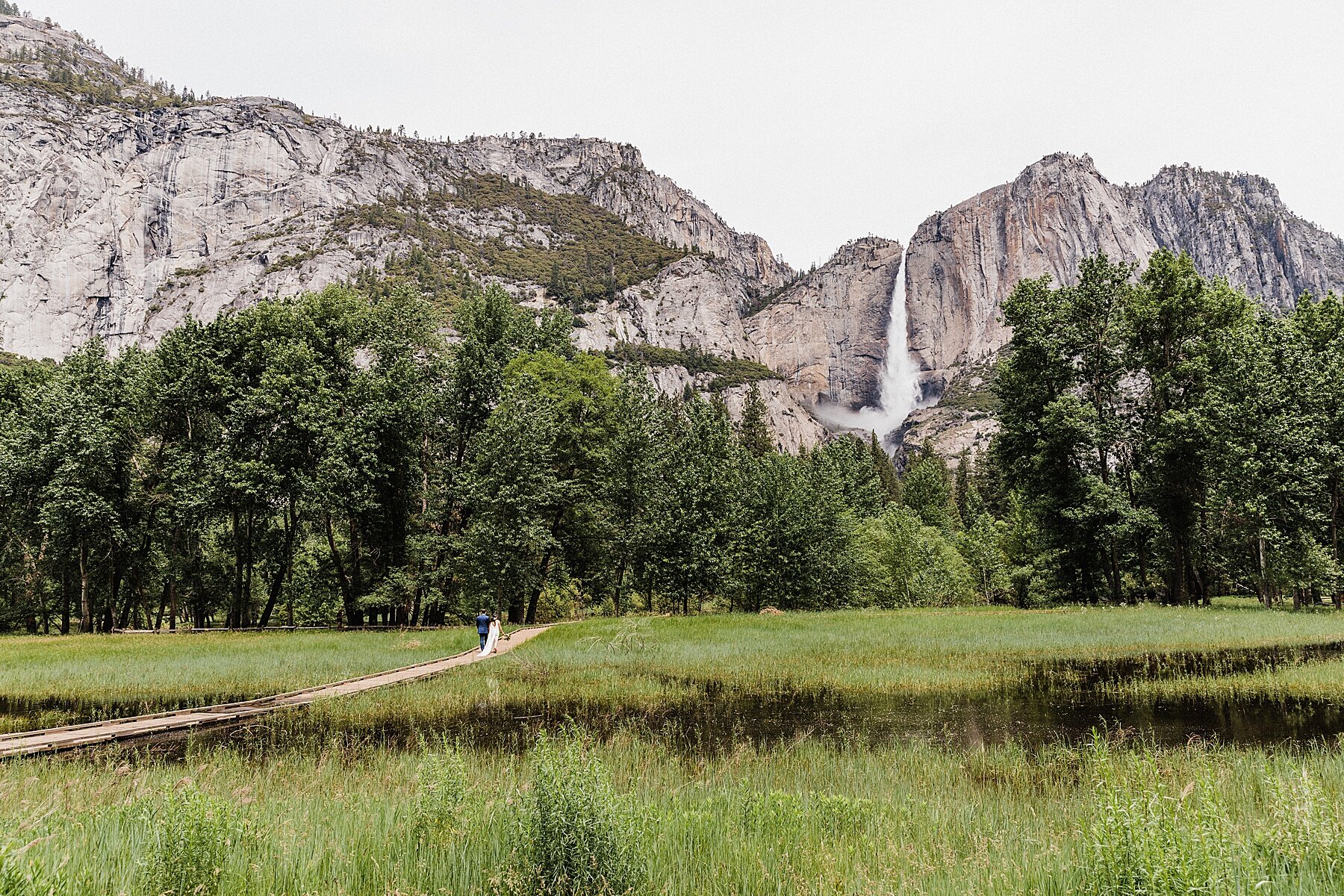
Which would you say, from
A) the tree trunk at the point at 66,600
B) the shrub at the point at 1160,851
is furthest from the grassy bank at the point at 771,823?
the tree trunk at the point at 66,600

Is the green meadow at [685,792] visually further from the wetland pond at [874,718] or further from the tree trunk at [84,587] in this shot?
the tree trunk at [84,587]

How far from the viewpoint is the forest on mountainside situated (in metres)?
34.8

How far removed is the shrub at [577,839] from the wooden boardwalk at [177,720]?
10.9m

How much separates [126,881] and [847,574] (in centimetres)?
5690

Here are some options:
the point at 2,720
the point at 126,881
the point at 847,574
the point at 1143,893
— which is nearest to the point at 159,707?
the point at 2,720

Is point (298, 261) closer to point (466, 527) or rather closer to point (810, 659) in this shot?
point (466, 527)

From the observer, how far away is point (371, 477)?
124 ft

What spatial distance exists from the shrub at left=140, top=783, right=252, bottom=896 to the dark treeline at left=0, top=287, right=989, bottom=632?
31075 millimetres

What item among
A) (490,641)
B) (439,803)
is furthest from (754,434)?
(439,803)

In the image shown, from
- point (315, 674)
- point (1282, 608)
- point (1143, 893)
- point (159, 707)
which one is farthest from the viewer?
point (1282, 608)

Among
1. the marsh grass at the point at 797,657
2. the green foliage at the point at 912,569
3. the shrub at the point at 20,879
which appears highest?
the shrub at the point at 20,879

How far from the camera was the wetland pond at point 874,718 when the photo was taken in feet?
37.5

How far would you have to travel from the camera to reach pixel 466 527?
4028cm

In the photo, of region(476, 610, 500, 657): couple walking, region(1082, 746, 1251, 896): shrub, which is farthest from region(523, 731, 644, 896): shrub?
region(476, 610, 500, 657): couple walking
